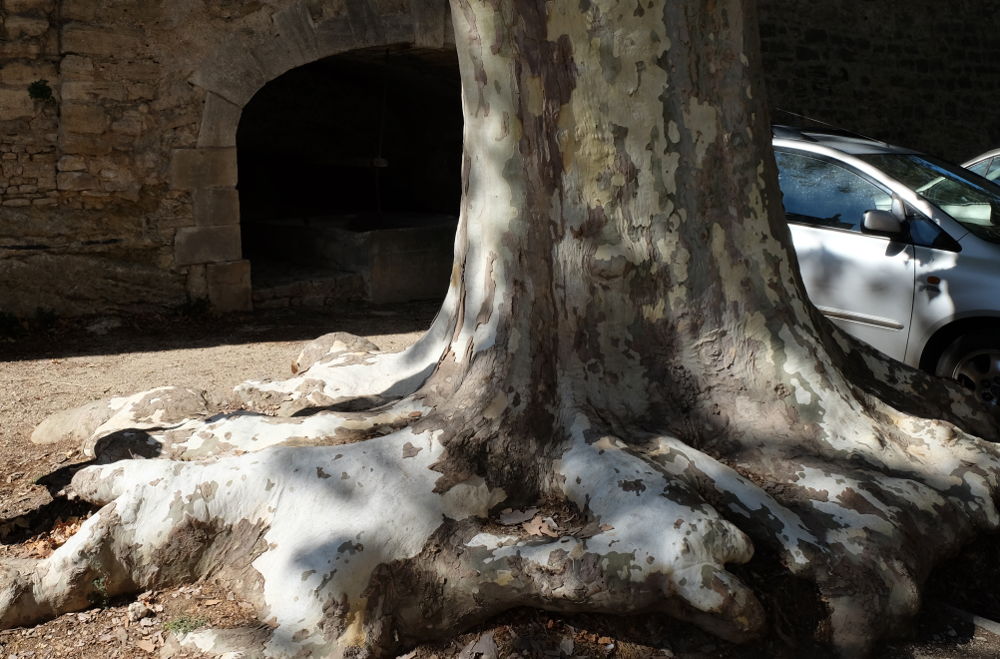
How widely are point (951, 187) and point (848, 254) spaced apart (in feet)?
2.55

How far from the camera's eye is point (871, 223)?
5492mm

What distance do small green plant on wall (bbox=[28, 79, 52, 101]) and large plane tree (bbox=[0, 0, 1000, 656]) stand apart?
4.33m

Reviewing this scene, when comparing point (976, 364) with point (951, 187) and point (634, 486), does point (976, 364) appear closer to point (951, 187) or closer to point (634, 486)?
point (951, 187)

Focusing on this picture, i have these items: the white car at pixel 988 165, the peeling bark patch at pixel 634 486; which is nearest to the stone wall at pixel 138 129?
the white car at pixel 988 165

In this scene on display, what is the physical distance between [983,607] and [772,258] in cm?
133

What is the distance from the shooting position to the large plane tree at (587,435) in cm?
296

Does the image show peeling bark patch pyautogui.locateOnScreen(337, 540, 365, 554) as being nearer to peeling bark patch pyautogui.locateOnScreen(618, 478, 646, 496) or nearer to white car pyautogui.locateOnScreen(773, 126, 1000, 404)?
peeling bark patch pyautogui.locateOnScreen(618, 478, 646, 496)

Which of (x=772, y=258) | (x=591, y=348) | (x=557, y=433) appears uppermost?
(x=772, y=258)

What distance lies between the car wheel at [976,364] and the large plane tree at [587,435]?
5.65ft

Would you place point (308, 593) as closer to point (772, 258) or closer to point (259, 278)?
point (772, 258)

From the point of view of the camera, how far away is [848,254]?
5.74 meters

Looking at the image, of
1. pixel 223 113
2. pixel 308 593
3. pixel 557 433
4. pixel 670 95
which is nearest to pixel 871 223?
pixel 670 95

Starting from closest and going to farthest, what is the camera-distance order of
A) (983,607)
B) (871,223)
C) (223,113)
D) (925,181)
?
(983,607) < (871,223) < (925,181) < (223,113)

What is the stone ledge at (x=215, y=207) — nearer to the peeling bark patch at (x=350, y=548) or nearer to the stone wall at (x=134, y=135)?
the stone wall at (x=134, y=135)
